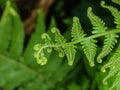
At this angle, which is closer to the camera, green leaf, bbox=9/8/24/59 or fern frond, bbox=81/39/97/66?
fern frond, bbox=81/39/97/66

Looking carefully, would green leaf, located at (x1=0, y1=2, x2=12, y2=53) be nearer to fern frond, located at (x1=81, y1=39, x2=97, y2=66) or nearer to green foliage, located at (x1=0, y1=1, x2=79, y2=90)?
green foliage, located at (x1=0, y1=1, x2=79, y2=90)

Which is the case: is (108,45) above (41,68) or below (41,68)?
above

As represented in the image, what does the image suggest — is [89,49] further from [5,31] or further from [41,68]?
[5,31]

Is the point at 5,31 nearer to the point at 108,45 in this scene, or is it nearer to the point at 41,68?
the point at 41,68

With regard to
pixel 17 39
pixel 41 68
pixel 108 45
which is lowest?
pixel 41 68

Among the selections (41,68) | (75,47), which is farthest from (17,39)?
(75,47)

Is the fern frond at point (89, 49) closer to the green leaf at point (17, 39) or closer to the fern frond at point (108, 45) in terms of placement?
the fern frond at point (108, 45)

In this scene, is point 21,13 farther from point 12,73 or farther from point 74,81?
point 74,81

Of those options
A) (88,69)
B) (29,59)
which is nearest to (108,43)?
(88,69)

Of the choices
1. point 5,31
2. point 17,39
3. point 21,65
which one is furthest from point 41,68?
point 5,31

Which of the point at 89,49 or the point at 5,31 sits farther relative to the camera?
the point at 5,31

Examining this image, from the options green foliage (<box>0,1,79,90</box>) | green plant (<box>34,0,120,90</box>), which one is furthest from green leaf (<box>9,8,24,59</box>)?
green plant (<box>34,0,120,90</box>)
